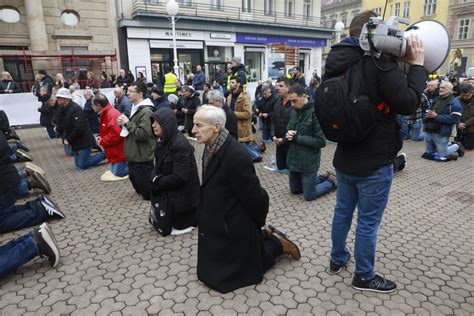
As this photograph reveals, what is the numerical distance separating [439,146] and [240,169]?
21.9 feet

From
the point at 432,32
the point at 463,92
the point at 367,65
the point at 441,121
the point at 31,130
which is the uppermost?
the point at 432,32

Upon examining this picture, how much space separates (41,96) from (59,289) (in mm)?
9261

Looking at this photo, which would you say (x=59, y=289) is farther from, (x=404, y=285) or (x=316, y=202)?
(x=316, y=202)

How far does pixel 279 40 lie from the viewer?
27.6 m

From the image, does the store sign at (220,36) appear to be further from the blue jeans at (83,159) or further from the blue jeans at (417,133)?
the blue jeans at (83,159)

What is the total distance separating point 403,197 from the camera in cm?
550

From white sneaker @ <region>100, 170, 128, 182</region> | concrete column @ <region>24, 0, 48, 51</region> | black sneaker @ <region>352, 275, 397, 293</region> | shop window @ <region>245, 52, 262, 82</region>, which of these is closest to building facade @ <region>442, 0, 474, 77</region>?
shop window @ <region>245, 52, 262, 82</region>

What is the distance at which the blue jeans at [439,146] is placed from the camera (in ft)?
25.0

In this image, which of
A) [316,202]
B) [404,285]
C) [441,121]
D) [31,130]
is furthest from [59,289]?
[31,130]

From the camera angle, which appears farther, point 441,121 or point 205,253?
point 441,121

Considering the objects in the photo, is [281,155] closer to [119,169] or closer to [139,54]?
[119,169]

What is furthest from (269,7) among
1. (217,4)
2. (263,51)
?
(217,4)

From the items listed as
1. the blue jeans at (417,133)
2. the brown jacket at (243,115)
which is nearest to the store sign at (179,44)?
the brown jacket at (243,115)

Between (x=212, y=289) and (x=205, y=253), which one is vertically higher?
(x=205, y=253)
